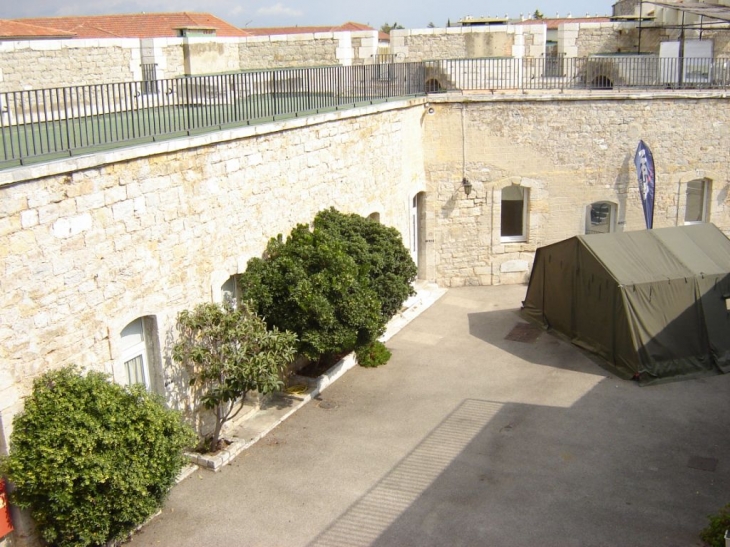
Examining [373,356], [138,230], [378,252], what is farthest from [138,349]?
[373,356]

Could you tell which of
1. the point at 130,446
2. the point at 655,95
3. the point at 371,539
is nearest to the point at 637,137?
Answer: the point at 655,95

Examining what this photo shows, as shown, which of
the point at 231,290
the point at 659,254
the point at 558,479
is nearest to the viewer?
the point at 558,479

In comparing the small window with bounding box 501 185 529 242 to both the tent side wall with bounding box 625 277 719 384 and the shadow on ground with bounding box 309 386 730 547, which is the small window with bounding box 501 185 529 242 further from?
the shadow on ground with bounding box 309 386 730 547

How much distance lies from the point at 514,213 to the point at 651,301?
5.38 m

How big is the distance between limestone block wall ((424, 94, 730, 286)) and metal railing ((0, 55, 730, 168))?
1140 mm

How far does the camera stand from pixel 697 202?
17.0 m

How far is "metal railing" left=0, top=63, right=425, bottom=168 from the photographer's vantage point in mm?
7875

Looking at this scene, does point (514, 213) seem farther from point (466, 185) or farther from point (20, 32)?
point (20, 32)

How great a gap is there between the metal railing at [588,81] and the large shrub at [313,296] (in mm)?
7588

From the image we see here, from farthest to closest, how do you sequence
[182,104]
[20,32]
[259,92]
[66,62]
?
1. [20,32]
2. [66,62]
3. [259,92]
4. [182,104]

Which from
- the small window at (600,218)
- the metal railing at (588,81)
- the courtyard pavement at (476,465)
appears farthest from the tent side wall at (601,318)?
the metal railing at (588,81)

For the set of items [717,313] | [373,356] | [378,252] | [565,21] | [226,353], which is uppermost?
[565,21]

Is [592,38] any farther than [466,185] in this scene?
Yes

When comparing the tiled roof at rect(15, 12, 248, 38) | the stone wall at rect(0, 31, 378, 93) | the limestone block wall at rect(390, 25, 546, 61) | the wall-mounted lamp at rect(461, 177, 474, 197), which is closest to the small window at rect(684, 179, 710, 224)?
the limestone block wall at rect(390, 25, 546, 61)
